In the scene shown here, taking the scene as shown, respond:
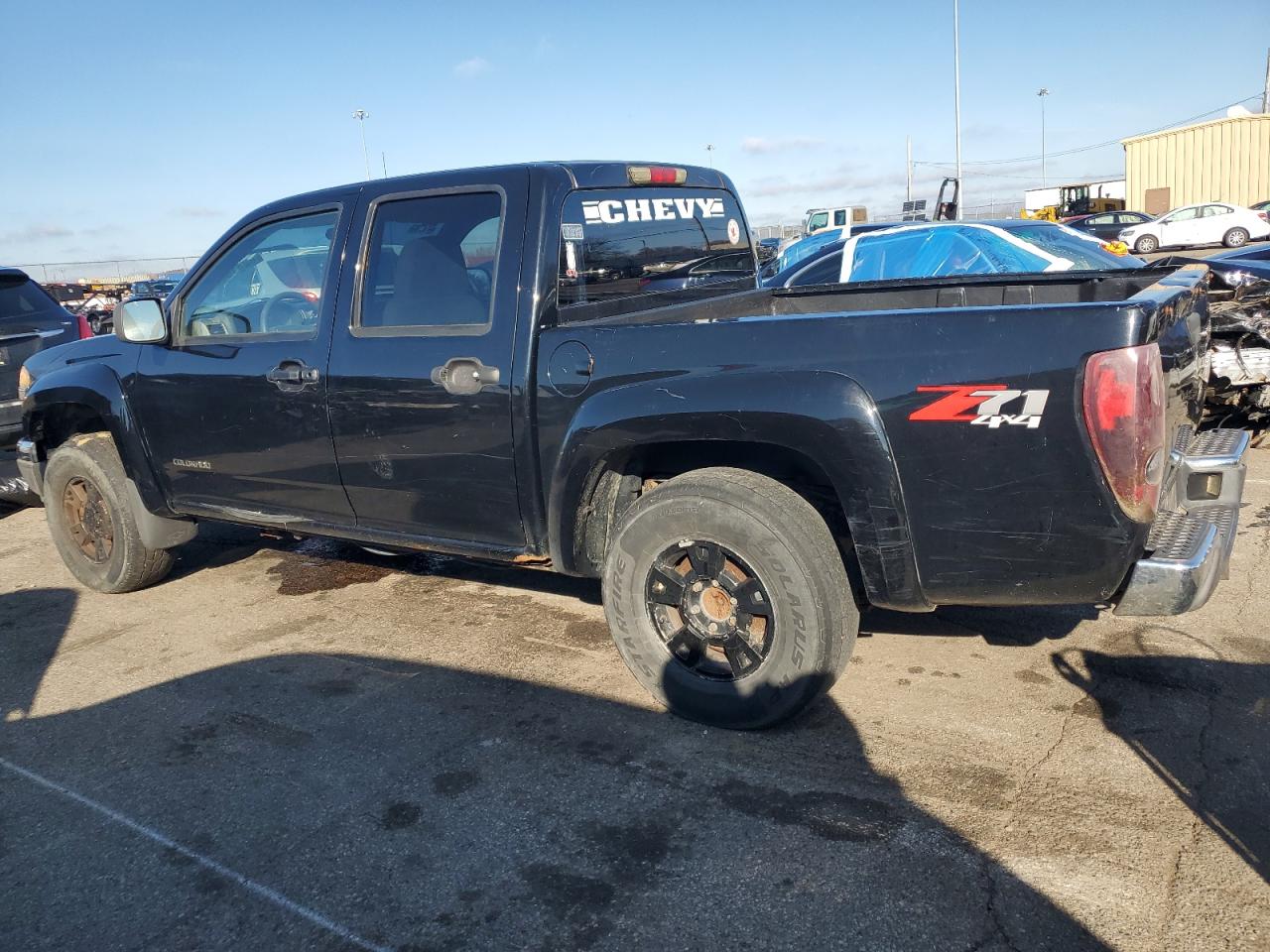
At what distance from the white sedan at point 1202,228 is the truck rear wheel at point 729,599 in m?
31.8

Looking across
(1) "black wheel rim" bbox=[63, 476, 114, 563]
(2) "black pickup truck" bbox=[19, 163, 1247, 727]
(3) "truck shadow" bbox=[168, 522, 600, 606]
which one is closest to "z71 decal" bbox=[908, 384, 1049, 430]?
(2) "black pickup truck" bbox=[19, 163, 1247, 727]

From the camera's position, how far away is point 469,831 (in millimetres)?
2941

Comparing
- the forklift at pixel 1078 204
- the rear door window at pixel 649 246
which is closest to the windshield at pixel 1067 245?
the rear door window at pixel 649 246

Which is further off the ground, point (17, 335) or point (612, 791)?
point (17, 335)

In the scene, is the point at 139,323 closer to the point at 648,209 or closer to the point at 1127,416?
the point at 648,209

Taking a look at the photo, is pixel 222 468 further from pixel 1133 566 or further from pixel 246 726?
pixel 1133 566

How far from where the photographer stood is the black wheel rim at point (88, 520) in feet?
17.2

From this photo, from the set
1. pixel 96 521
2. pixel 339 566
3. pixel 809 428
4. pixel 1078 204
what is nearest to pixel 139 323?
pixel 96 521

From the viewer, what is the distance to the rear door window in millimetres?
3723

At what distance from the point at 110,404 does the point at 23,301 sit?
3710 millimetres

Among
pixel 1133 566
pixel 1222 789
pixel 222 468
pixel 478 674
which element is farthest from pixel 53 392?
pixel 1222 789

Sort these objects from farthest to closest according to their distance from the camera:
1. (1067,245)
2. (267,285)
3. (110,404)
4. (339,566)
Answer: (1067,245) < (339,566) < (110,404) < (267,285)

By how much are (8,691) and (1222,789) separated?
15.0 feet

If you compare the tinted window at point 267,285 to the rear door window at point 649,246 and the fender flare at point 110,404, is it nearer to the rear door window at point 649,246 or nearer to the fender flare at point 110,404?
the fender flare at point 110,404
